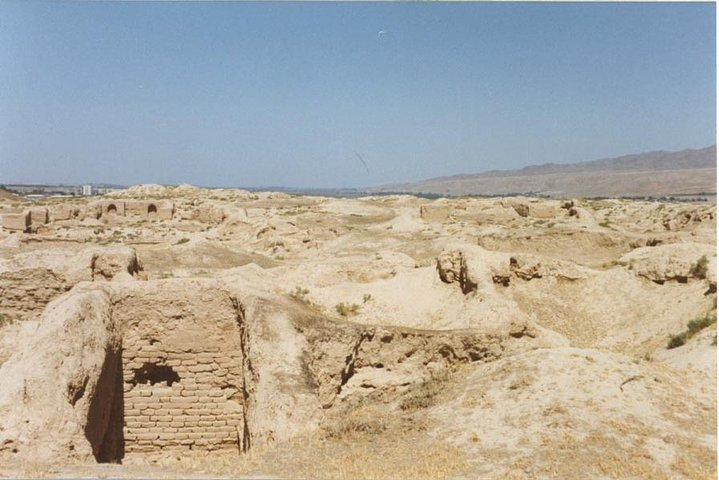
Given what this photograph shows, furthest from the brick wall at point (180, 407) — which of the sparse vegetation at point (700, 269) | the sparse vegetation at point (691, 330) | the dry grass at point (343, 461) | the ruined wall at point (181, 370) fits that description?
the sparse vegetation at point (700, 269)

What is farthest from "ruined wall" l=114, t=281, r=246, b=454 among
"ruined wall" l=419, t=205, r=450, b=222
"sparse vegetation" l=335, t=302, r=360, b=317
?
"ruined wall" l=419, t=205, r=450, b=222

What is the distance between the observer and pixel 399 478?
6.64 metres

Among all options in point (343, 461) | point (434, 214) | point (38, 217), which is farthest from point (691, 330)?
point (38, 217)

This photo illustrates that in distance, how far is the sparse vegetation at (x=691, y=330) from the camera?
1336 cm

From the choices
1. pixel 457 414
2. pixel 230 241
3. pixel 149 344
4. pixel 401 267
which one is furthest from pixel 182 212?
pixel 457 414

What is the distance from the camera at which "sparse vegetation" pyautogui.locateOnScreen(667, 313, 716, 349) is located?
13.4 m

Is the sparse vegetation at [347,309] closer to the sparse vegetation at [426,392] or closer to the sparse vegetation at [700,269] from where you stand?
the sparse vegetation at [426,392]

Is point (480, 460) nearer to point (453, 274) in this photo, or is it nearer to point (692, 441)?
point (692, 441)

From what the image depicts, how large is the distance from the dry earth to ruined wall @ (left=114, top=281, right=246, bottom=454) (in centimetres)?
3

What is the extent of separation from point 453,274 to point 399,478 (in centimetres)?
952

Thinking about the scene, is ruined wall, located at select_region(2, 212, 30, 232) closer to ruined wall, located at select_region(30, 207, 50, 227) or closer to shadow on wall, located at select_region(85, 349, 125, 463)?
ruined wall, located at select_region(30, 207, 50, 227)

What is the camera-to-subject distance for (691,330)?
1357 centimetres

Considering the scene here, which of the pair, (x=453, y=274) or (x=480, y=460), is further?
(x=453, y=274)

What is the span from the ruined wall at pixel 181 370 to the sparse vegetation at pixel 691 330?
9.63 m
